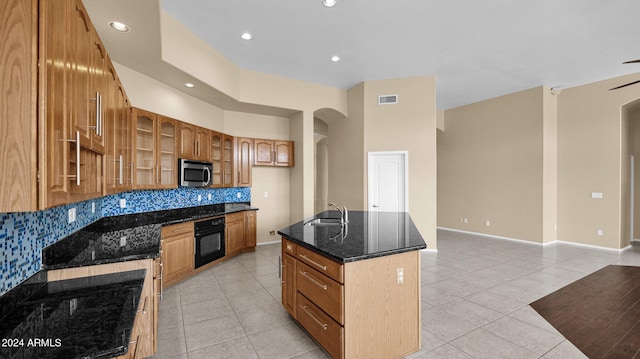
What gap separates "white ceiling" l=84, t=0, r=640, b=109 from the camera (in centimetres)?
326

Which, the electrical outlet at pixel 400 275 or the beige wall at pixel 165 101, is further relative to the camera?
the beige wall at pixel 165 101

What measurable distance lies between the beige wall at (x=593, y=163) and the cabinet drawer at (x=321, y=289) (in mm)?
6652

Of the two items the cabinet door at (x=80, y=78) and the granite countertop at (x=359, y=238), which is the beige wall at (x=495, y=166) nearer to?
the granite countertop at (x=359, y=238)

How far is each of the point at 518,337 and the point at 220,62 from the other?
511 cm

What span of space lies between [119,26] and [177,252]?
105 inches

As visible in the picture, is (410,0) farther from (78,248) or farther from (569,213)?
(569,213)

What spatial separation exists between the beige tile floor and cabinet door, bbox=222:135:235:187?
58.1 inches

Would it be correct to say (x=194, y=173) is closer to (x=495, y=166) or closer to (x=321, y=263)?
(x=321, y=263)

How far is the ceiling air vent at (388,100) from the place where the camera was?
555cm

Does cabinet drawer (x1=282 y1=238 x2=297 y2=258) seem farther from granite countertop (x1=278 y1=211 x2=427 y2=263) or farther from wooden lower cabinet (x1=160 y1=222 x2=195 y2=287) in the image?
wooden lower cabinet (x1=160 y1=222 x2=195 y2=287)

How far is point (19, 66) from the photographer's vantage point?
894mm

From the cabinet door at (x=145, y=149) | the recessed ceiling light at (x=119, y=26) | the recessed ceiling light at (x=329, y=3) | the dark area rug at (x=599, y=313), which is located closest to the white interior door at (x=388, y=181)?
the dark area rug at (x=599, y=313)

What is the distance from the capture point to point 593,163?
571cm

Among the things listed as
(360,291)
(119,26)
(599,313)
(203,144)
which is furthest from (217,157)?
(599,313)
